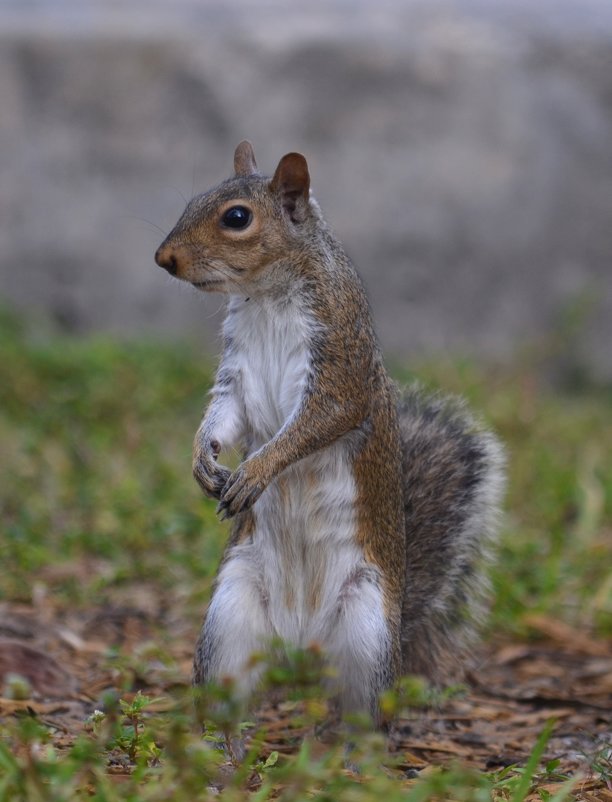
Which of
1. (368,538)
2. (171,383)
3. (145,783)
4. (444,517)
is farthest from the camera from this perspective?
(171,383)

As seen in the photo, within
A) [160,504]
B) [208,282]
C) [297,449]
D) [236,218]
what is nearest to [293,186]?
[236,218]

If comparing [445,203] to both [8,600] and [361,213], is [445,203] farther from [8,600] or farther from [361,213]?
[8,600]

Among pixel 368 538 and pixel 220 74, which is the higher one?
pixel 220 74

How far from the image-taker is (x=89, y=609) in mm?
3432

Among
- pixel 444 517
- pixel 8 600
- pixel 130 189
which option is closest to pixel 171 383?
pixel 130 189

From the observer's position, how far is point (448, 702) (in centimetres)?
288

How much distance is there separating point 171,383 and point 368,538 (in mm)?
3324

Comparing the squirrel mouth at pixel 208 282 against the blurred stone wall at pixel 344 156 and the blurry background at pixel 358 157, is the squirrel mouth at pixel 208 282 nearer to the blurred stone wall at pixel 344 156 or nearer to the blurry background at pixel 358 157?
the blurry background at pixel 358 157

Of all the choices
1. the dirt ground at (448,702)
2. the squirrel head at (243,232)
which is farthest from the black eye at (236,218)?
the dirt ground at (448,702)

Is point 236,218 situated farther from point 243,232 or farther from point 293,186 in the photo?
point 293,186

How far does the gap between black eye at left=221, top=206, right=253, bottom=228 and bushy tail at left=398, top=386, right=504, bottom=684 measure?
2.21 ft

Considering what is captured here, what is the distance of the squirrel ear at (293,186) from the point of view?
2.63m

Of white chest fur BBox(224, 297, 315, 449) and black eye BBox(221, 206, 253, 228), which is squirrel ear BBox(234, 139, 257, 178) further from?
white chest fur BBox(224, 297, 315, 449)

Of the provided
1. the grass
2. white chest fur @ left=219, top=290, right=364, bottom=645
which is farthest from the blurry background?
white chest fur @ left=219, top=290, right=364, bottom=645
